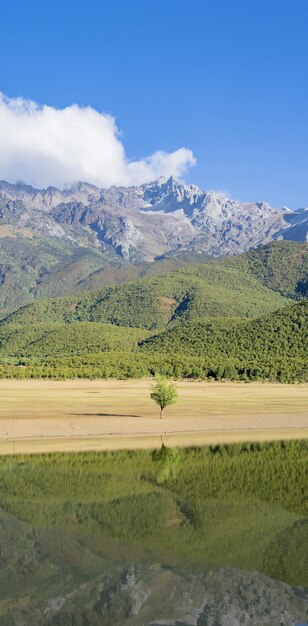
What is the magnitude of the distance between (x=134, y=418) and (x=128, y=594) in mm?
56801

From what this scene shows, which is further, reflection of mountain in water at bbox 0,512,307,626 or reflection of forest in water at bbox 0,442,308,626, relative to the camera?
reflection of forest in water at bbox 0,442,308,626

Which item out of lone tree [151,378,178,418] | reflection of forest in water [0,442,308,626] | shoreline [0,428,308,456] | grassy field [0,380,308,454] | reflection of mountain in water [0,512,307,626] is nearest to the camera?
reflection of mountain in water [0,512,307,626]

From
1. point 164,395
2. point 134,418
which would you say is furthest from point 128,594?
point 164,395

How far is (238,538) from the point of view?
33781mm

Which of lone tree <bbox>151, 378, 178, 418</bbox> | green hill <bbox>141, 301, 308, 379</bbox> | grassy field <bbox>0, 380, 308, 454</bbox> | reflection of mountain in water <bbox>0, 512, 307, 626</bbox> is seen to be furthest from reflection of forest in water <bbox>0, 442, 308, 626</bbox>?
green hill <bbox>141, 301, 308, 379</bbox>

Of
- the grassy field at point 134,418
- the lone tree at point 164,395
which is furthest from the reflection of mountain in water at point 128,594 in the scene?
the lone tree at point 164,395

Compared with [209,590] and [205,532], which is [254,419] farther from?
[209,590]

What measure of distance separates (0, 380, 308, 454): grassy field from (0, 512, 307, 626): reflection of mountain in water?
109ft

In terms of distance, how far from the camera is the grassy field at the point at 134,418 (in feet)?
225

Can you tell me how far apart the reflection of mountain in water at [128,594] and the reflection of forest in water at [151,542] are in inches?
1.8

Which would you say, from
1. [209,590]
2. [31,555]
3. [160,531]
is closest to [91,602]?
[209,590]

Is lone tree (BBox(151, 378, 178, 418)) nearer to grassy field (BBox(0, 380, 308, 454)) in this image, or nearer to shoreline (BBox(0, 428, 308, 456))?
grassy field (BBox(0, 380, 308, 454))

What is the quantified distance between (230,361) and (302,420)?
7734 cm

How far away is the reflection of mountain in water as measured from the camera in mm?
23281
